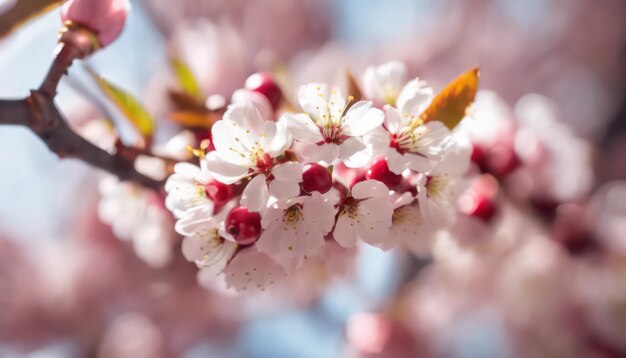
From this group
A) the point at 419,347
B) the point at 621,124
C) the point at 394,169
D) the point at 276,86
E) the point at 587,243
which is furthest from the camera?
the point at 621,124

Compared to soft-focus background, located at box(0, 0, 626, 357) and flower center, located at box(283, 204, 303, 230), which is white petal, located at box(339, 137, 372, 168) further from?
soft-focus background, located at box(0, 0, 626, 357)

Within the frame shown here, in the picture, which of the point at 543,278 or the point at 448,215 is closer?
the point at 448,215

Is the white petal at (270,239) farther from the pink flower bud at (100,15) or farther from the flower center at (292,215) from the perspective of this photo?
the pink flower bud at (100,15)

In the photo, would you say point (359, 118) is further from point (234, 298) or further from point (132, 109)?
point (234, 298)

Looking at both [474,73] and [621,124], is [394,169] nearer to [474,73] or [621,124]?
[474,73]

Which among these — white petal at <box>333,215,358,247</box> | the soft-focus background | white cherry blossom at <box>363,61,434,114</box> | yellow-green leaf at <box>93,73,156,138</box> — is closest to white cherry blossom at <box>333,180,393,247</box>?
white petal at <box>333,215,358,247</box>

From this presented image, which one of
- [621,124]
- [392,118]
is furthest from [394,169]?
[621,124]

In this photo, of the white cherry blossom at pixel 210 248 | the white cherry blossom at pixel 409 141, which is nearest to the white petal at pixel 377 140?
the white cherry blossom at pixel 409 141
